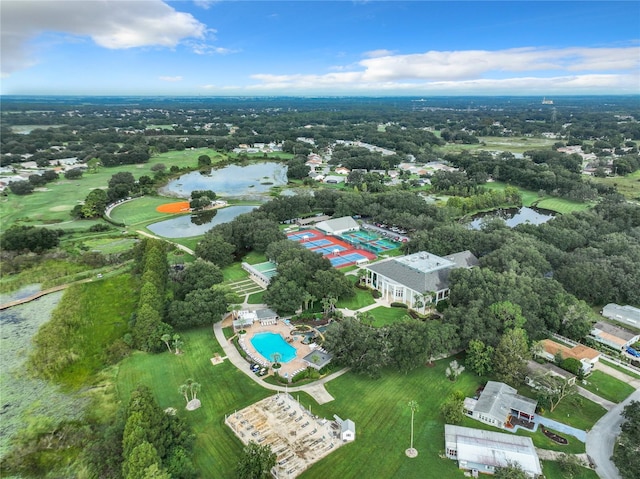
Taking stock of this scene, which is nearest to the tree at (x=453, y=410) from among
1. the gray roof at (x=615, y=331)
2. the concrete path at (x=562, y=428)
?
the concrete path at (x=562, y=428)

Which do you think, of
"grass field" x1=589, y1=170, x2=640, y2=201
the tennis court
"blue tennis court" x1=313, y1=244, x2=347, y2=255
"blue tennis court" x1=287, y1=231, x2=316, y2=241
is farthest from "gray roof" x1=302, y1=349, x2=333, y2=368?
"grass field" x1=589, y1=170, x2=640, y2=201

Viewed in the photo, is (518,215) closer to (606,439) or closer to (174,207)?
(606,439)

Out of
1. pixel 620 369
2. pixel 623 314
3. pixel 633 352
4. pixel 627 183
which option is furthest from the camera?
pixel 627 183

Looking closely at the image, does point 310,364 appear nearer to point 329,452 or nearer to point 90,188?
point 329,452

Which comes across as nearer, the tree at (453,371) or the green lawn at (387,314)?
the tree at (453,371)

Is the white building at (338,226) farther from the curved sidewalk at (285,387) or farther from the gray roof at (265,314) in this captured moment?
the curved sidewalk at (285,387)

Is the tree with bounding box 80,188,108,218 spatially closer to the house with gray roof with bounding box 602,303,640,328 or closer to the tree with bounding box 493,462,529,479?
the tree with bounding box 493,462,529,479

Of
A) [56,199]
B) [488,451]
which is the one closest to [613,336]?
[488,451]
